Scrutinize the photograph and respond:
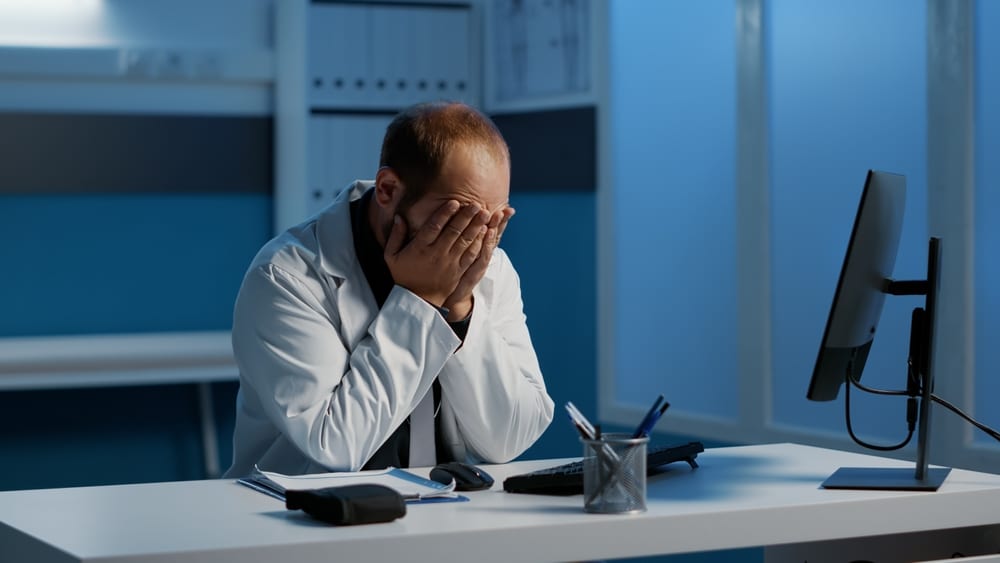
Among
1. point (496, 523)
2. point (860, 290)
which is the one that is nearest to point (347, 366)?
point (496, 523)

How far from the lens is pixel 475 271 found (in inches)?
68.2

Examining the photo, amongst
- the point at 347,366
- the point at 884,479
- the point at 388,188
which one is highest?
the point at 388,188

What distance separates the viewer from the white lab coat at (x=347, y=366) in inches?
64.6

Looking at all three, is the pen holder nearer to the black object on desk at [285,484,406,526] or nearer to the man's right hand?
the black object on desk at [285,484,406,526]

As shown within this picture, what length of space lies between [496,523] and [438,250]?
553 mm

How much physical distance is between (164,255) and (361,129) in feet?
2.22

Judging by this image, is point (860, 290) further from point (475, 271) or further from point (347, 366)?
point (347, 366)

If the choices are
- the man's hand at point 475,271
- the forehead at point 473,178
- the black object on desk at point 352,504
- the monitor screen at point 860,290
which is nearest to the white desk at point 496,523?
the black object on desk at point 352,504

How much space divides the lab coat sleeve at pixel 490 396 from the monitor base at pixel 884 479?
471mm

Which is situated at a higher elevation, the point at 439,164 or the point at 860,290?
the point at 439,164

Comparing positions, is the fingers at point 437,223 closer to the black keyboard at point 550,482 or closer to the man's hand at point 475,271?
the man's hand at point 475,271

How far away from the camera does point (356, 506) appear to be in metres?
1.21

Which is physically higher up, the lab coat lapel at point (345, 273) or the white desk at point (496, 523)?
the lab coat lapel at point (345, 273)

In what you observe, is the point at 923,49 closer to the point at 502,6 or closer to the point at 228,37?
the point at 502,6
